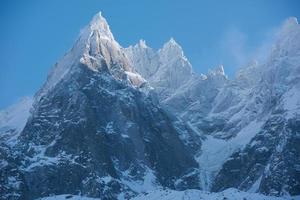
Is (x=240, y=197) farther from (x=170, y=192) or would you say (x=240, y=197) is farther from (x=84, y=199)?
(x=84, y=199)

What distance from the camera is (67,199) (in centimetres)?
18488

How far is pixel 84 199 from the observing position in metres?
180

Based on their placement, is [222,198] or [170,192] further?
[170,192]

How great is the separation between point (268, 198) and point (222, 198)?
7.12m

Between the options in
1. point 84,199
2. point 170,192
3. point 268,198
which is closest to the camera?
point 268,198

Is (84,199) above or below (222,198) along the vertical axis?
above

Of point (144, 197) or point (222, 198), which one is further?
point (144, 197)

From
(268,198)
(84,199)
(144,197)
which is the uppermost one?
(84,199)

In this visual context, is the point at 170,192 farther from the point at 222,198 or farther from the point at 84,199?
the point at 84,199

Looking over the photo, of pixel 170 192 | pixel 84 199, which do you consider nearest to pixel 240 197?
pixel 170 192

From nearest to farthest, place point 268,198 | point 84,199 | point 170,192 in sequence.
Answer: point 268,198, point 170,192, point 84,199

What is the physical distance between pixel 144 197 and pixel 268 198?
30078 millimetres

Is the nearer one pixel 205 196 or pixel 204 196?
pixel 205 196

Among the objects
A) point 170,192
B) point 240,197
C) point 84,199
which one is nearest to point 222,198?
point 240,197
